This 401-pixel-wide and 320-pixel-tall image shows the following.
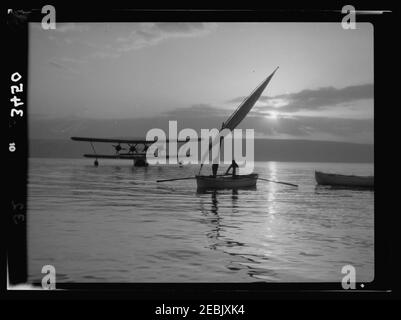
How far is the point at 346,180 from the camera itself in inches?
2462

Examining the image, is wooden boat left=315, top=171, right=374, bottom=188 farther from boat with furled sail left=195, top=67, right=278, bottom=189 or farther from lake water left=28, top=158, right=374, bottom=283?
lake water left=28, top=158, right=374, bottom=283

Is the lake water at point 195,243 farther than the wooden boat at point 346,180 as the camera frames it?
No

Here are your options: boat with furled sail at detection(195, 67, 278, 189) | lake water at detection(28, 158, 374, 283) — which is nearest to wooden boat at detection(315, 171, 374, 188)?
boat with furled sail at detection(195, 67, 278, 189)

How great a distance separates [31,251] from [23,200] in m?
8.93

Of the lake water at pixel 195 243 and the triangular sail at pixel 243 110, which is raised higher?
the triangular sail at pixel 243 110

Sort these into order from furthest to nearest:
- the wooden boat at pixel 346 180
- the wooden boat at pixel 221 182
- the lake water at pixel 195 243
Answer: the wooden boat at pixel 346 180, the wooden boat at pixel 221 182, the lake water at pixel 195 243

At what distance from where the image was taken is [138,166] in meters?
120

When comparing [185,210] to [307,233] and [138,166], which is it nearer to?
[307,233]

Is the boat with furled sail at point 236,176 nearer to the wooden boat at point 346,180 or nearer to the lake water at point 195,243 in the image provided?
the lake water at point 195,243

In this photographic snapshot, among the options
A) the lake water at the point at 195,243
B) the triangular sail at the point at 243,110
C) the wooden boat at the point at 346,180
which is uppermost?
the triangular sail at the point at 243,110

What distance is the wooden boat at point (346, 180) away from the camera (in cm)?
6056

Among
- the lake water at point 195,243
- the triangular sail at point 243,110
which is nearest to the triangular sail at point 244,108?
the triangular sail at point 243,110
